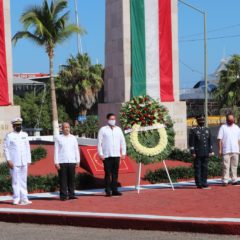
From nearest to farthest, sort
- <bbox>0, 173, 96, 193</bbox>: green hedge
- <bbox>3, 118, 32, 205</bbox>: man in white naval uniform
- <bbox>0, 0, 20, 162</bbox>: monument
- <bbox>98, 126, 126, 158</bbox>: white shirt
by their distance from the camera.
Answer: <bbox>3, 118, 32, 205</bbox>: man in white naval uniform, <bbox>98, 126, 126, 158</bbox>: white shirt, <bbox>0, 173, 96, 193</bbox>: green hedge, <bbox>0, 0, 20, 162</bbox>: monument

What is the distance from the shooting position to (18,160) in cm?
1271

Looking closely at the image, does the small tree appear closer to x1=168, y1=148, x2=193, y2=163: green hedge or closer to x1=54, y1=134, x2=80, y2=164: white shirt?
x1=168, y1=148, x2=193, y2=163: green hedge

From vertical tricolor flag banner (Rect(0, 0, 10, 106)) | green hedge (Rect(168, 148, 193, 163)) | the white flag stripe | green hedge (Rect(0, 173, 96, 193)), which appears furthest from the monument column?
green hedge (Rect(0, 173, 96, 193))

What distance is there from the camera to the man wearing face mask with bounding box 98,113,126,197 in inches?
543

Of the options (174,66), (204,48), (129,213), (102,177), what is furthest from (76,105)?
(129,213)

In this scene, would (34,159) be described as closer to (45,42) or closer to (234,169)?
(234,169)

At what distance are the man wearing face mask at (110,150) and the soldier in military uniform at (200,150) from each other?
6.74 feet

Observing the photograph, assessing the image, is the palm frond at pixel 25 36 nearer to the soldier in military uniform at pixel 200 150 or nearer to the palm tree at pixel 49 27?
the palm tree at pixel 49 27

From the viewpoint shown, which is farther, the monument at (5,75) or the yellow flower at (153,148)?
the monument at (5,75)

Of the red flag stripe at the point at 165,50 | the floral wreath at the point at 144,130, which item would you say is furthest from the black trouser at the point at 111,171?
the red flag stripe at the point at 165,50

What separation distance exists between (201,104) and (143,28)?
5475cm

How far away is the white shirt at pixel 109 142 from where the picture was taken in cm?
1380

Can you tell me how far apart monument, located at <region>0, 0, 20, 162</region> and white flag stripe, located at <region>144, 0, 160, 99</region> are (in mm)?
5370

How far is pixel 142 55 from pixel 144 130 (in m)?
7.93
